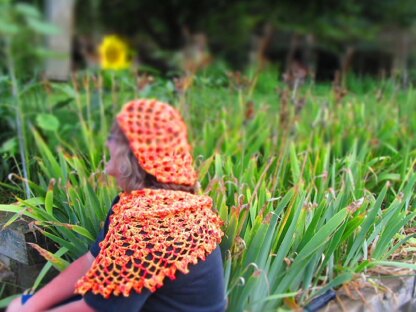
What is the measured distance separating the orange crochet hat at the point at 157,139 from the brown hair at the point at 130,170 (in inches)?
1.3

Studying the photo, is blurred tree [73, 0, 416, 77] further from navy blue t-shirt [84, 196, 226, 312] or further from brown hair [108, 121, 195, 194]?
navy blue t-shirt [84, 196, 226, 312]

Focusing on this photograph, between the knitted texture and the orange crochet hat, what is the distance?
0.08 metres

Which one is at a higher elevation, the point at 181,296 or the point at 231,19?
the point at 181,296

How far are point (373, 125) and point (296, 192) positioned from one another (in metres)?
2.01

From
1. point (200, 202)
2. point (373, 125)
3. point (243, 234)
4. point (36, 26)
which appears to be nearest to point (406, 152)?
point (373, 125)

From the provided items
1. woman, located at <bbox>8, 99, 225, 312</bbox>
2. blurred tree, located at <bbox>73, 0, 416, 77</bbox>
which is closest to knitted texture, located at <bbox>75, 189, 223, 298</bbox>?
woman, located at <bbox>8, 99, 225, 312</bbox>

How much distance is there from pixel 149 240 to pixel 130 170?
290 mm

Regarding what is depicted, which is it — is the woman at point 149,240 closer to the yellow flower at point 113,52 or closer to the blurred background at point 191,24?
the blurred background at point 191,24

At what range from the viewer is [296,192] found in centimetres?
259

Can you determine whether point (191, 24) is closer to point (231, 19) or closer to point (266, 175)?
point (231, 19)

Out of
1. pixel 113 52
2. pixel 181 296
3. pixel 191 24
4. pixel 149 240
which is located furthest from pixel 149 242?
pixel 191 24

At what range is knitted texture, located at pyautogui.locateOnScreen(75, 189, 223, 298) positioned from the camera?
1.87 metres

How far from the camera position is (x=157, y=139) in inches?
80.3

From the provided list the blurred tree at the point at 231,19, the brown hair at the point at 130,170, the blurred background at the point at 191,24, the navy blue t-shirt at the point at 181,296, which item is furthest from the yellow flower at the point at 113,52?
the navy blue t-shirt at the point at 181,296
